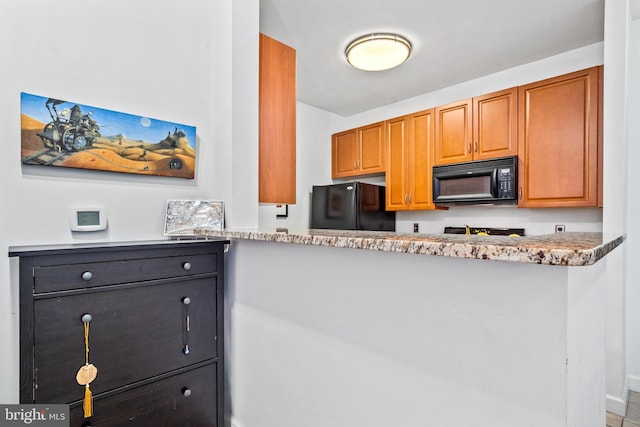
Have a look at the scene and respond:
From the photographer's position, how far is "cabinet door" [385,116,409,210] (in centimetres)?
347

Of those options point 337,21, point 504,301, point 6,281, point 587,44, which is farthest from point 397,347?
point 587,44

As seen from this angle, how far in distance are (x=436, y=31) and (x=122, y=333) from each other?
8.94 feet

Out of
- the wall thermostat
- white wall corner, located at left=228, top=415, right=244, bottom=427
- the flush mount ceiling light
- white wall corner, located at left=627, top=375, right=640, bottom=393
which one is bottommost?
white wall corner, located at left=627, top=375, right=640, bottom=393

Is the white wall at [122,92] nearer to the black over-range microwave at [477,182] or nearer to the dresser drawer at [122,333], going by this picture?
the dresser drawer at [122,333]

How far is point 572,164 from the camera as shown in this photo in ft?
7.98

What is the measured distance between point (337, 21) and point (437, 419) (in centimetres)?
242

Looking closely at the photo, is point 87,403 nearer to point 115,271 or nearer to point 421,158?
point 115,271

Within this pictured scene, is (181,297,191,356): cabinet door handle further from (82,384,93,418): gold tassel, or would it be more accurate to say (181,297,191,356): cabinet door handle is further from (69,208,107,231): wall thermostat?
(69,208,107,231): wall thermostat

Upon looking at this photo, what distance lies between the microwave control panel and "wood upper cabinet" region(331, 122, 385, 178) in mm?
1245

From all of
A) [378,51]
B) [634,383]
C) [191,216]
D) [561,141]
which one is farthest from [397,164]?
[634,383]

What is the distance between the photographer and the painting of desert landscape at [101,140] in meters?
1.28

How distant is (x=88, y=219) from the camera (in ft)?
4.61

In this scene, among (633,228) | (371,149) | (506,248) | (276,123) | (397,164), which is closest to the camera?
(506,248)

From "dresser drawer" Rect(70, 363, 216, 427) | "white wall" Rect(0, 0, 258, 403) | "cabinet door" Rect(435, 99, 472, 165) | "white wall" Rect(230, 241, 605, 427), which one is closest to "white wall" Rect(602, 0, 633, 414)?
"cabinet door" Rect(435, 99, 472, 165)
